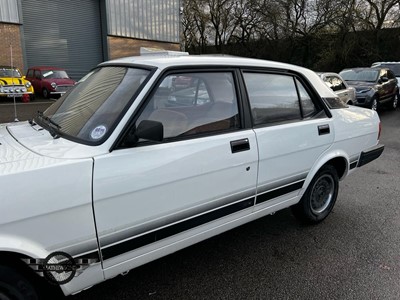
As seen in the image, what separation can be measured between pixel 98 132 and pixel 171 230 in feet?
2.76

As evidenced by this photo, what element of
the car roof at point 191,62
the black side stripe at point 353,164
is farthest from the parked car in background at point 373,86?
the car roof at point 191,62

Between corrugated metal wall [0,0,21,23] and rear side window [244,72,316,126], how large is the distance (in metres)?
19.0

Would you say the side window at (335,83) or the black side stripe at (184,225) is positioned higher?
the side window at (335,83)

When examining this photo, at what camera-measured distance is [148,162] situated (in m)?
2.24

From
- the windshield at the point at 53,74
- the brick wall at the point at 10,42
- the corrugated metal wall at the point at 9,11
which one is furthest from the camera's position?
the brick wall at the point at 10,42

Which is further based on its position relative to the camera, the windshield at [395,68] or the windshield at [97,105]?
the windshield at [395,68]

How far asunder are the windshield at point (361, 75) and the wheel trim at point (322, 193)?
10097 mm

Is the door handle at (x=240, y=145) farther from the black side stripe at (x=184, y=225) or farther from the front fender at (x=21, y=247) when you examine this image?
the front fender at (x=21, y=247)

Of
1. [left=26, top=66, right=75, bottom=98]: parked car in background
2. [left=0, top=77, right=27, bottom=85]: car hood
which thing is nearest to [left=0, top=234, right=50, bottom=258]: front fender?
[left=0, top=77, right=27, bottom=85]: car hood

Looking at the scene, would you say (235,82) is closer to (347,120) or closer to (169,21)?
(347,120)

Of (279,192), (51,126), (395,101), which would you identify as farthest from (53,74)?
(279,192)

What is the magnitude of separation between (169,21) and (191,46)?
12.7 meters

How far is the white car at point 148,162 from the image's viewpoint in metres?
1.91

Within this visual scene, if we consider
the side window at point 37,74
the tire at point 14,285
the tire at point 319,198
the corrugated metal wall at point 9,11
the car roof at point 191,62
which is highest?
the corrugated metal wall at point 9,11
